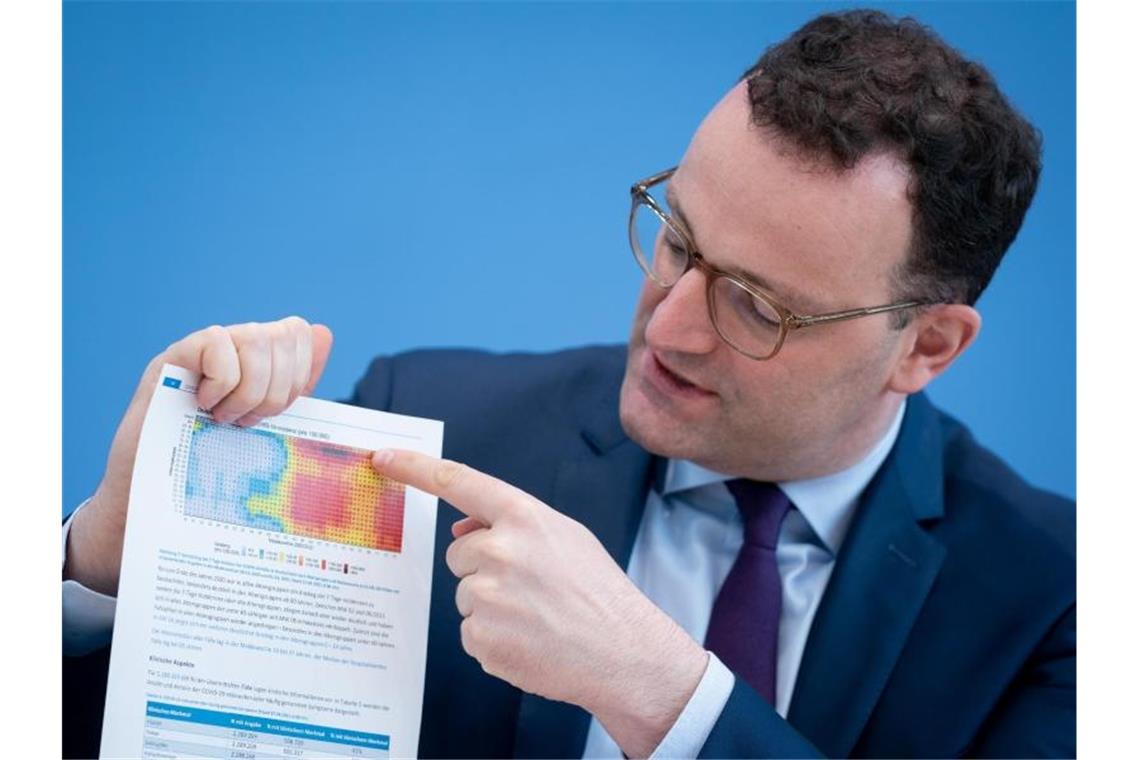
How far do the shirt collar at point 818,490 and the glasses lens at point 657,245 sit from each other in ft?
0.99

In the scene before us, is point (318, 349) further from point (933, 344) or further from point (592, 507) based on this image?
point (933, 344)

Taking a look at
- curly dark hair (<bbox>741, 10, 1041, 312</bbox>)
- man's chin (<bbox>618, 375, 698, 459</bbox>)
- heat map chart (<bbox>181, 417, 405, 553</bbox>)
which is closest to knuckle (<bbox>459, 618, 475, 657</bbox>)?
heat map chart (<bbox>181, 417, 405, 553</bbox>)

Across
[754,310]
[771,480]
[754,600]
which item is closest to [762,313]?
[754,310]

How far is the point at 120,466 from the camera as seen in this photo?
4.61 feet

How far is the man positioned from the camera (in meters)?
1.42

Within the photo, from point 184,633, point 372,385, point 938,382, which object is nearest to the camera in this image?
point 184,633

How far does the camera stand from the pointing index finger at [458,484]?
136cm

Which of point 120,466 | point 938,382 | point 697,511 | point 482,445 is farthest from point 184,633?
point 938,382

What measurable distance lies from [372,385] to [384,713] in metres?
0.69

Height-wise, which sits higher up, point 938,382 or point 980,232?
point 980,232

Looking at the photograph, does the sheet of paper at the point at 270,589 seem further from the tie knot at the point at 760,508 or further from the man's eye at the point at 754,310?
the tie knot at the point at 760,508

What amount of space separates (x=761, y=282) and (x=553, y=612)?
520 millimetres

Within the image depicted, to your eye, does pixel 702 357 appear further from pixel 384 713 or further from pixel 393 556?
pixel 384 713

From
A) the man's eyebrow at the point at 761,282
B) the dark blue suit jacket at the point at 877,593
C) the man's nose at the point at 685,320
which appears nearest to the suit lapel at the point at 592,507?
the dark blue suit jacket at the point at 877,593
